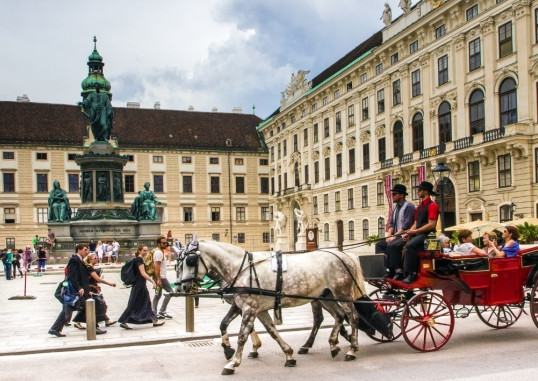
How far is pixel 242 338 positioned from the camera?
8.24 metres

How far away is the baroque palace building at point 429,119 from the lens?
30.3m

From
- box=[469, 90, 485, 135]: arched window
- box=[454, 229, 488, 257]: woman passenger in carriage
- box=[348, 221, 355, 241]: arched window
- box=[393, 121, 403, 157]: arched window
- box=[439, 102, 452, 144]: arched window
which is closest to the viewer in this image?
box=[454, 229, 488, 257]: woman passenger in carriage

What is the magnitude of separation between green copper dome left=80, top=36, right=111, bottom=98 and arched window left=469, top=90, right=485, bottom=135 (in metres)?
21.6

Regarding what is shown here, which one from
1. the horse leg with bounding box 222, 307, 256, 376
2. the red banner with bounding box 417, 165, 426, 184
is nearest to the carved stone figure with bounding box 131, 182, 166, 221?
the red banner with bounding box 417, 165, 426, 184

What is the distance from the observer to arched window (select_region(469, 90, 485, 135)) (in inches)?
1302

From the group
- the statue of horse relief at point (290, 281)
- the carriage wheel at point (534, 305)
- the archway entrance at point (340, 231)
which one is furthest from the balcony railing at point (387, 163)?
the statue of horse relief at point (290, 281)

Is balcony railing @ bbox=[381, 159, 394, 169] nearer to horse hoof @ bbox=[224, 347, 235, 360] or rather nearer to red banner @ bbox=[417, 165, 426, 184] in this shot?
red banner @ bbox=[417, 165, 426, 184]

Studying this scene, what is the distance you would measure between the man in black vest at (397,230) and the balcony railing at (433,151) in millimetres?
27027

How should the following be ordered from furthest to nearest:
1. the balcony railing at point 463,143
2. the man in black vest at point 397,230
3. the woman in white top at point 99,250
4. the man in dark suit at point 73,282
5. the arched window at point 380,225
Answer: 1. the arched window at point 380,225
2. the balcony railing at point 463,143
3. the woman in white top at point 99,250
4. the man in dark suit at point 73,282
5. the man in black vest at point 397,230

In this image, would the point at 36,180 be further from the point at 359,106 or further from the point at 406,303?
the point at 406,303

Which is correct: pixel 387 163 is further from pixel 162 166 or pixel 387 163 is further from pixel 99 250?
pixel 162 166

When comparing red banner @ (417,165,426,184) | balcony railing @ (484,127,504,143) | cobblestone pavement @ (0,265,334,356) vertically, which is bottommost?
cobblestone pavement @ (0,265,334,356)

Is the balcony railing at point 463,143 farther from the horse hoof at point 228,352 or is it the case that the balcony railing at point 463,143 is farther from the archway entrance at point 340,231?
the horse hoof at point 228,352

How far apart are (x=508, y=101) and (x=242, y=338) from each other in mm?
27372
